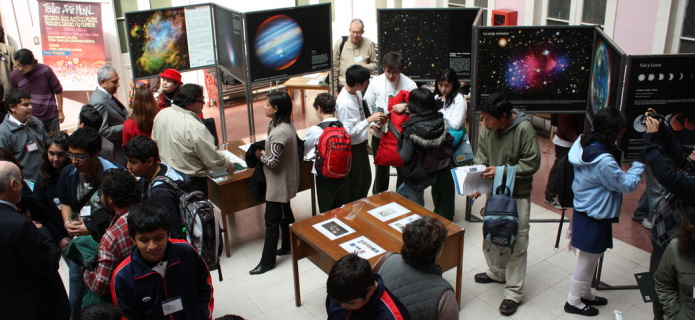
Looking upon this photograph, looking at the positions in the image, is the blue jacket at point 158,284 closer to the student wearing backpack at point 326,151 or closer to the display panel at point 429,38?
the student wearing backpack at point 326,151

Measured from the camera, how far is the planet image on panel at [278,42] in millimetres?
5812

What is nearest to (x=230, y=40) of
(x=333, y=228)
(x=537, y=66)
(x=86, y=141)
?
(x=86, y=141)

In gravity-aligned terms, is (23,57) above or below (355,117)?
above

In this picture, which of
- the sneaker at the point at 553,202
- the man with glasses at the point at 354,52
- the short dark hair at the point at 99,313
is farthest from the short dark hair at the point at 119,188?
the man with glasses at the point at 354,52

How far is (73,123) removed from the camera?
312 inches

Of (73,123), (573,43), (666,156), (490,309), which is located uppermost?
(573,43)

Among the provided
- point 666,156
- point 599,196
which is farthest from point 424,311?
point 666,156

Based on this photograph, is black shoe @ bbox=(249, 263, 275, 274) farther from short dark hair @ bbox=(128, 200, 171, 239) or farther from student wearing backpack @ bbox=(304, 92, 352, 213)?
short dark hair @ bbox=(128, 200, 171, 239)

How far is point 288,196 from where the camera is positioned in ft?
13.9

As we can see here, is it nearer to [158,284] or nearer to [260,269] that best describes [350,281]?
[158,284]

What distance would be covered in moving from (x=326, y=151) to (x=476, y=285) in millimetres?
1613

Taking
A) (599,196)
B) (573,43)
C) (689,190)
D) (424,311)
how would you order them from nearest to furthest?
(424,311)
(689,190)
(599,196)
(573,43)

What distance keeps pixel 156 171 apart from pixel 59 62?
17.3 feet

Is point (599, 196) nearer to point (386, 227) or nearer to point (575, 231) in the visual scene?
point (575, 231)
